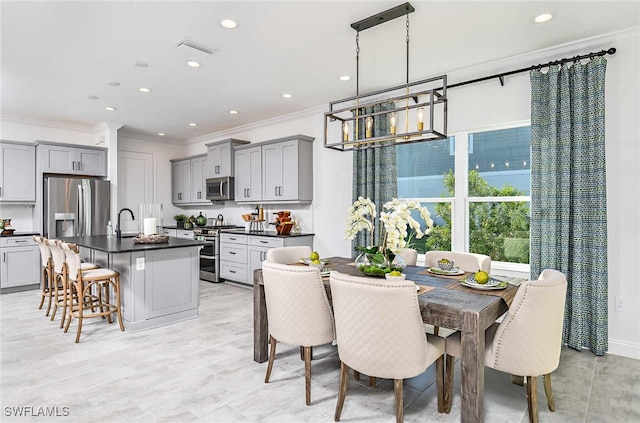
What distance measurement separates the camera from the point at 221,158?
21.9ft

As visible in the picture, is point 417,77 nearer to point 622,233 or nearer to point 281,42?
point 281,42

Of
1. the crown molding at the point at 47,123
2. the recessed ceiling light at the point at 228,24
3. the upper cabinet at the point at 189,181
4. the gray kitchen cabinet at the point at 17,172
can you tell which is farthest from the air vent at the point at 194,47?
the crown molding at the point at 47,123

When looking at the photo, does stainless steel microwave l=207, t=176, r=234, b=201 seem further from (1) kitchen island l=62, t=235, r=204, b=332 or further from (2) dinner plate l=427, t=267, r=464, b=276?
(2) dinner plate l=427, t=267, r=464, b=276

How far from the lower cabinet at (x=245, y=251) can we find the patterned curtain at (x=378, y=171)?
1.08m

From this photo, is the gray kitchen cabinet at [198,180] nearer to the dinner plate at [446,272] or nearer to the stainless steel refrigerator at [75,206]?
the stainless steel refrigerator at [75,206]

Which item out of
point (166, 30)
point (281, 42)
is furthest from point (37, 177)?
point (281, 42)

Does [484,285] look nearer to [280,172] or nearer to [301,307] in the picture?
[301,307]

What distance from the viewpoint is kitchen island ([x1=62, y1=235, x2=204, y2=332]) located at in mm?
3875

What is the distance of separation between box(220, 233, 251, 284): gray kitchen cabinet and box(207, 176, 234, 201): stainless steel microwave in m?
0.71

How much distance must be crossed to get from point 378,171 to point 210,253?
3.38 metres

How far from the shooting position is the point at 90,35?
3225 mm

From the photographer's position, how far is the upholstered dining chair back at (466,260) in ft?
10.4

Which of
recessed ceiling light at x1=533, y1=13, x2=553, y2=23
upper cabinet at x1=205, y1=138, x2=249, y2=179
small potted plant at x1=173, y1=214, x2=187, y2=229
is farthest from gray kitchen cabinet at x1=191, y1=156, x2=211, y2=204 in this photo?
recessed ceiling light at x1=533, y1=13, x2=553, y2=23

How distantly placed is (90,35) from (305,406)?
3.46 m
